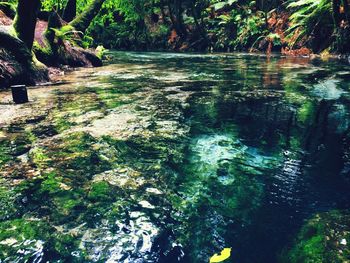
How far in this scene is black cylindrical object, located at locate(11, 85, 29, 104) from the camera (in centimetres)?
590

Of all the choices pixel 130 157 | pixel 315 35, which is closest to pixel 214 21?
pixel 315 35

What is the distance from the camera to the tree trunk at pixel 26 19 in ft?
26.6

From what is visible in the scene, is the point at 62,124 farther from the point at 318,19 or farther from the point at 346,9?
the point at 318,19

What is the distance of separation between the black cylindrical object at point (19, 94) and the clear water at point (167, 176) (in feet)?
0.67

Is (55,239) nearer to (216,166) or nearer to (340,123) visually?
(216,166)

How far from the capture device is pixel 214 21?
22.3 metres

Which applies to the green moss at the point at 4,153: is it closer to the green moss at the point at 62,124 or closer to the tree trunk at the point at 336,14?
the green moss at the point at 62,124

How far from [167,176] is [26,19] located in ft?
23.5

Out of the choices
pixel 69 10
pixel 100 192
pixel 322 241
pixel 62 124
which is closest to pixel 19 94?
pixel 62 124

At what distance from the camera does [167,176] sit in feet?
9.95

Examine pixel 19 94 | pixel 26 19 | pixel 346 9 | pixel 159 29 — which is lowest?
pixel 19 94

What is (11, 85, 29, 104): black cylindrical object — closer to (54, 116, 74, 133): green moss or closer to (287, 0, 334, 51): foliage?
(54, 116, 74, 133): green moss

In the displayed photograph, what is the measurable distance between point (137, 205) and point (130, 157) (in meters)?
0.97

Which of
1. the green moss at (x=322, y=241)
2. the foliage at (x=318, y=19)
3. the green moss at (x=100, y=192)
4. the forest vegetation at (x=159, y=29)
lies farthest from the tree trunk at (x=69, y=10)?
the green moss at (x=322, y=241)
